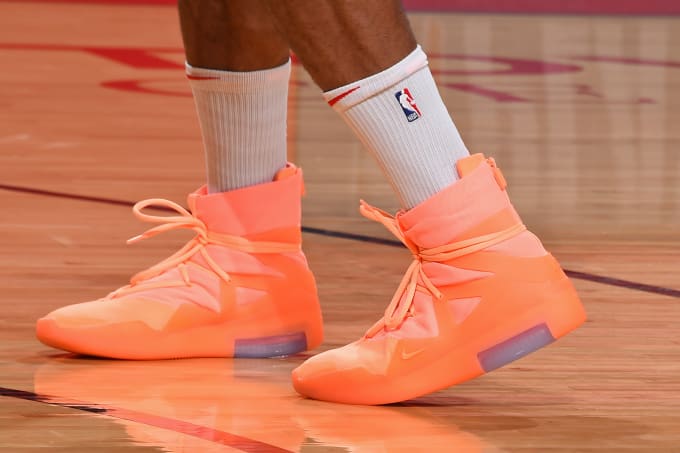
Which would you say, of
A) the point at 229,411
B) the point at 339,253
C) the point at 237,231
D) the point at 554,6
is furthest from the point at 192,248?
the point at 554,6

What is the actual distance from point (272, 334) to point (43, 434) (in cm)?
28

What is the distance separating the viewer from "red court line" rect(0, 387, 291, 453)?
817 millimetres

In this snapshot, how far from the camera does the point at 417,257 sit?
36.9 inches

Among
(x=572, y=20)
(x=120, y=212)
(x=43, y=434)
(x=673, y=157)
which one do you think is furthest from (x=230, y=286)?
(x=572, y=20)

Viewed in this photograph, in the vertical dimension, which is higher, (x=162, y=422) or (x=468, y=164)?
(x=468, y=164)

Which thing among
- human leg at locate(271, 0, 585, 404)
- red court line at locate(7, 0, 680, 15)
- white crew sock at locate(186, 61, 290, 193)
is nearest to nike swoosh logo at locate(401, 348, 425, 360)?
human leg at locate(271, 0, 585, 404)

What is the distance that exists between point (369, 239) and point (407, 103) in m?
0.62

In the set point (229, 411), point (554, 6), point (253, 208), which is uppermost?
point (554, 6)

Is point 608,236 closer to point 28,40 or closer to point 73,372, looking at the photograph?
point 73,372

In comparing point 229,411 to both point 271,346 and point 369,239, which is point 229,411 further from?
point 369,239

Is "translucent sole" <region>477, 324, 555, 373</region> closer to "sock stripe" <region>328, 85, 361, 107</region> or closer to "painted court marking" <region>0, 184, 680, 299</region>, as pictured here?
"sock stripe" <region>328, 85, 361, 107</region>

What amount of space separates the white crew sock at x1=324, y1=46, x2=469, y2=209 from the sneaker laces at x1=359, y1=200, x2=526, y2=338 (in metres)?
0.03

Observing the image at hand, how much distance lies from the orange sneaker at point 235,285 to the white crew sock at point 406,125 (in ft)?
0.60

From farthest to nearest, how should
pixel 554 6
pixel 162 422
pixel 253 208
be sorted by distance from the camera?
1. pixel 554 6
2. pixel 253 208
3. pixel 162 422
